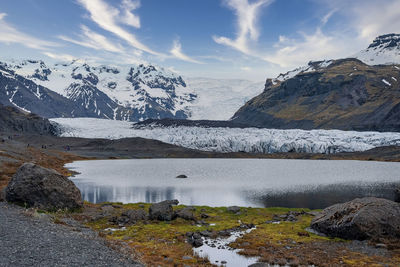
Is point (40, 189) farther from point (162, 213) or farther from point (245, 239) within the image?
point (245, 239)

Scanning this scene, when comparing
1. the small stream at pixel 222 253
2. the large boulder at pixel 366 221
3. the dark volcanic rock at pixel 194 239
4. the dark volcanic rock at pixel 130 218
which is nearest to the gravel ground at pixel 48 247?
the small stream at pixel 222 253

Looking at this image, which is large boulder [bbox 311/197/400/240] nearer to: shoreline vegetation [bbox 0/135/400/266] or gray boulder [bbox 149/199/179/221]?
shoreline vegetation [bbox 0/135/400/266]

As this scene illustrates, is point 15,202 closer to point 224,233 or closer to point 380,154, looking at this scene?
point 224,233

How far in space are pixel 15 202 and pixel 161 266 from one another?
1869 cm

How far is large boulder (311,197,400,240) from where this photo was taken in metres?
25.3

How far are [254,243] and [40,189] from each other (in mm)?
19497

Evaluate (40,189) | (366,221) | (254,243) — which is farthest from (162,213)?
(366,221)

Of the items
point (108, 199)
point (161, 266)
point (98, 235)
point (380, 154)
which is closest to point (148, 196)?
point (108, 199)

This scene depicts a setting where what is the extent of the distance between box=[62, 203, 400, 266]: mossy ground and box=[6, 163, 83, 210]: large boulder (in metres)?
2.08

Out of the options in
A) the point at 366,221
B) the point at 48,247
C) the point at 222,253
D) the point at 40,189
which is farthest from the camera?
the point at 40,189

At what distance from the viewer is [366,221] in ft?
84.1

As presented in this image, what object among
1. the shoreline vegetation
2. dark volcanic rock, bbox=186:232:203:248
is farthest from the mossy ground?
dark volcanic rock, bbox=186:232:203:248

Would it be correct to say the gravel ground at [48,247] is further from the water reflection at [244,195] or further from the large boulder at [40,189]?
the water reflection at [244,195]

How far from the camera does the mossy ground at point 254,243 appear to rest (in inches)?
819
